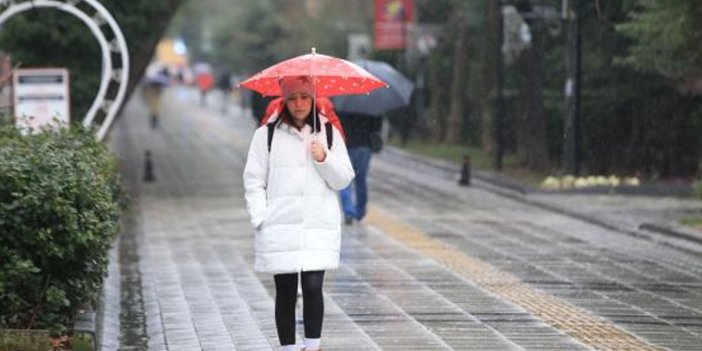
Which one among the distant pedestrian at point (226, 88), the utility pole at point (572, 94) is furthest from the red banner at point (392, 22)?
the distant pedestrian at point (226, 88)

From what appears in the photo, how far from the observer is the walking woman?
8711mm

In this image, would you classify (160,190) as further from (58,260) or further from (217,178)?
(58,260)

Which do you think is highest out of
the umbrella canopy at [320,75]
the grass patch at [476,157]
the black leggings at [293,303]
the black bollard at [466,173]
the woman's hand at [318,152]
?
the umbrella canopy at [320,75]

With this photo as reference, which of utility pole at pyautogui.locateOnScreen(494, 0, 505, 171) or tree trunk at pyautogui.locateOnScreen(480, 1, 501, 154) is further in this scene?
tree trunk at pyautogui.locateOnScreen(480, 1, 501, 154)

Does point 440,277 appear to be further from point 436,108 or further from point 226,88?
point 226,88

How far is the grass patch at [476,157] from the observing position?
2805cm

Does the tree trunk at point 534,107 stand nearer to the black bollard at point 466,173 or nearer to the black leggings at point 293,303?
the black bollard at point 466,173

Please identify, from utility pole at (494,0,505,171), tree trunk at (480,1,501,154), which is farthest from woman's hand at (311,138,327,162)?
tree trunk at (480,1,501,154)

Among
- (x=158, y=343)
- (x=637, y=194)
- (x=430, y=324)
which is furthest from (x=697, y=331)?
(x=637, y=194)

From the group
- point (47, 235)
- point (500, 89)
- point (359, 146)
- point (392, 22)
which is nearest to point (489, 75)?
point (500, 89)

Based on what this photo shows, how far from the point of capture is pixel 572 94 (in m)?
25.6

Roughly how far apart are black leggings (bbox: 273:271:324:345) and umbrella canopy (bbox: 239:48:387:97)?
1.07 metres

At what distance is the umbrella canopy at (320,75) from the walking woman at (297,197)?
3.5 inches

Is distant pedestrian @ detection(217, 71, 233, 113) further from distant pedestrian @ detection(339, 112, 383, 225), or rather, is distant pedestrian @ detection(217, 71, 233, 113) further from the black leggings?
the black leggings
